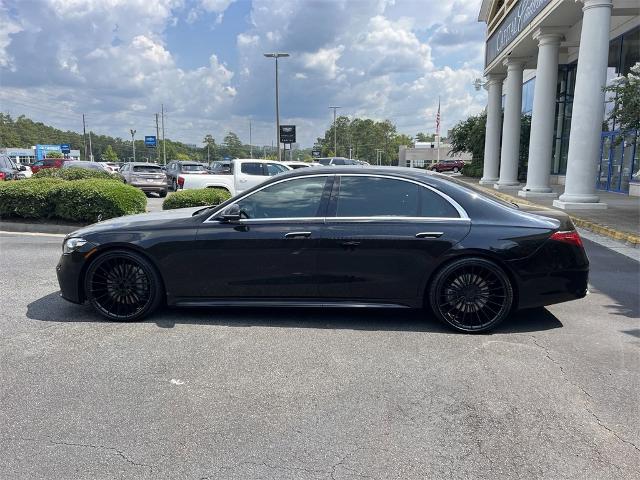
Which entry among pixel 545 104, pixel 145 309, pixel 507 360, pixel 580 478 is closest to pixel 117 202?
pixel 145 309

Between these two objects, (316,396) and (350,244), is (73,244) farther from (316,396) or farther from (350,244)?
(316,396)

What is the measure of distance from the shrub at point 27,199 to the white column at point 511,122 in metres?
19.3

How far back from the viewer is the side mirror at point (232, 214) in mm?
4738

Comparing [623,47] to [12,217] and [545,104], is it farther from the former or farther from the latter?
[12,217]

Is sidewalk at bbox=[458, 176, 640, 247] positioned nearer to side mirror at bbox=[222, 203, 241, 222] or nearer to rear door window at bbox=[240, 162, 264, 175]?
rear door window at bbox=[240, 162, 264, 175]

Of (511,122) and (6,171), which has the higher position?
(511,122)

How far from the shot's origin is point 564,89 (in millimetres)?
26172

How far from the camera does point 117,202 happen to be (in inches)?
396

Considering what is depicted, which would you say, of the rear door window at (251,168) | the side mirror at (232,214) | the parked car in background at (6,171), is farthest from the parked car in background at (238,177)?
the side mirror at (232,214)

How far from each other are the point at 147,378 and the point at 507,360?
286 cm

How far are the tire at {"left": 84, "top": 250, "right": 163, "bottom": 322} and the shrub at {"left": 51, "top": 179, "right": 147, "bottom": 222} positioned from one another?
5494 mm

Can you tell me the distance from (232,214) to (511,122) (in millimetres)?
21103

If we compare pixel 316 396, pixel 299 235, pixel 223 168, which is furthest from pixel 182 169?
pixel 316 396

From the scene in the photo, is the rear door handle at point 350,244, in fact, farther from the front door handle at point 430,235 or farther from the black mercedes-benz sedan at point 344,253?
the front door handle at point 430,235
